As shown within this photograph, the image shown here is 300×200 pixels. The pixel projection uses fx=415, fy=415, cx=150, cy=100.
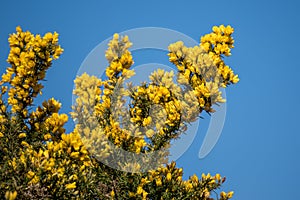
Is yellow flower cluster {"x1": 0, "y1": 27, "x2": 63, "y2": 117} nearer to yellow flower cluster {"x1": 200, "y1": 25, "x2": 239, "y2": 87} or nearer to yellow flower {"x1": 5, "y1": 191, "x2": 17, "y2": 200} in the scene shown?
yellow flower cluster {"x1": 200, "y1": 25, "x2": 239, "y2": 87}

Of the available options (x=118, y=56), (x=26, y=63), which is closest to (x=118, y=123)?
(x=118, y=56)

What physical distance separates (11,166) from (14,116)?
1.67m

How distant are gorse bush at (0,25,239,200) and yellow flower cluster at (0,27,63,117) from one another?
0.02 m

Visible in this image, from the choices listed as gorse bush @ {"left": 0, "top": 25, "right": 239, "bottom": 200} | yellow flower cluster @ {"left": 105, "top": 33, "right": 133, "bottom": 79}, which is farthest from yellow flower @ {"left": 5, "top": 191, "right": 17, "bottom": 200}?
yellow flower cluster @ {"left": 105, "top": 33, "right": 133, "bottom": 79}

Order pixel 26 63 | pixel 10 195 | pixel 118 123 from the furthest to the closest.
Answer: pixel 26 63, pixel 118 123, pixel 10 195

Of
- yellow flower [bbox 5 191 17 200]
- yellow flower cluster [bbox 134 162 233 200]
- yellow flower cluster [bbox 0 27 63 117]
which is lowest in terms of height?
yellow flower [bbox 5 191 17 200]

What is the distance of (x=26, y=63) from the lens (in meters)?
6.29

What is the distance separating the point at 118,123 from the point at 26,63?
1.82m

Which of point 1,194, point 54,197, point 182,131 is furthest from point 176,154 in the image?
point 1,194

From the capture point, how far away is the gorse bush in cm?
515

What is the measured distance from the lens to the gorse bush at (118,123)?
16.9 feet

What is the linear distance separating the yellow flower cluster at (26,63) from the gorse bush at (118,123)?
0.02 meters

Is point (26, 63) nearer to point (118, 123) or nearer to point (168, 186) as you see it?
A: point (118, 123)

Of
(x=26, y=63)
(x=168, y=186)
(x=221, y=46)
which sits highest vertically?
(x=221, y=46)
